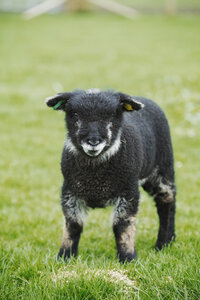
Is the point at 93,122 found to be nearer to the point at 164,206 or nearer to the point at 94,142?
the point at 94,142

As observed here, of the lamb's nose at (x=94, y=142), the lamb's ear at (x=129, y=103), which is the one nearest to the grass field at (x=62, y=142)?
the lamb's nose at (x=94, y=142)

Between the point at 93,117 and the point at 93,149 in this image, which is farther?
the point at 93,117

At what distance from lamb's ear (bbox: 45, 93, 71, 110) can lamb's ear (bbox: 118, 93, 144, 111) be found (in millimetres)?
543

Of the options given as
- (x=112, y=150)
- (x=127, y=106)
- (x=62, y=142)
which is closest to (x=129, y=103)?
(x=127, y=106)

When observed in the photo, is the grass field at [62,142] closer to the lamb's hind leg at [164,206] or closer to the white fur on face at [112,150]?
the lamb's hind leg at [164,206]

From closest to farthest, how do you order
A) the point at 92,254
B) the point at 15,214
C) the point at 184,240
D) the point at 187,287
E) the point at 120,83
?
the point at 187,287, the point at 92,254, the point at 184,240, the point at 15,214, the point at 120,83

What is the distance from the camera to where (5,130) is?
12.2 m

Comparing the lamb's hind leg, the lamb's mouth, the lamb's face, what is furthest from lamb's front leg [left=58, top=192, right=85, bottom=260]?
the lamb's hind leg

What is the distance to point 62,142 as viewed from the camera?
11.3m

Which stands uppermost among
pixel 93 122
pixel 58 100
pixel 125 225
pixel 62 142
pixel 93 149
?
pixel 58 100

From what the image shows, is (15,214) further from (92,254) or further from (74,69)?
(74,69)

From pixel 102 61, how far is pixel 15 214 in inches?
505

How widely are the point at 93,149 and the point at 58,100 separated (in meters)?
0.80

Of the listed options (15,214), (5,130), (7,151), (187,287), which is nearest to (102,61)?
(5,130)
